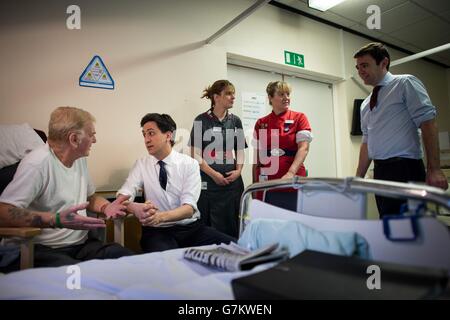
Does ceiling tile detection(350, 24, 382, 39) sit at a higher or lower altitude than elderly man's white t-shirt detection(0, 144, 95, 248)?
higher

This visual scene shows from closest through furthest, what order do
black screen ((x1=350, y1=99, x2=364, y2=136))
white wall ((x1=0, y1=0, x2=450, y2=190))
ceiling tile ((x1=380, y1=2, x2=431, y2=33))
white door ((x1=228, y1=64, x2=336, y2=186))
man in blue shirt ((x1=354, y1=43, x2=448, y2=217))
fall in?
1. man in blue shirt ((x1=354, y1=43, x2=448, y2=217))
2. white wall ((x1=0, y1=0, x2=450, y2=190))
3. white door ((x1=228, y1=64, x2=336, y2=186))
4. ceiling tile ((x1=380, y1=2, x2=431, y2=33))
5. black screen ((x1=350, y1=99, x2=364, y2=136))

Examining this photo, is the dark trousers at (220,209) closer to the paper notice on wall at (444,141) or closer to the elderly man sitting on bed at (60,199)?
the elderly man sitting on bed at (60,199)

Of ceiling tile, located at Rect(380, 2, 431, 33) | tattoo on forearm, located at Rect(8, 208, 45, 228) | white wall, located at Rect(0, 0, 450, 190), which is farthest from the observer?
ceiling tile, located at Rect(380, 2, 431, 33)

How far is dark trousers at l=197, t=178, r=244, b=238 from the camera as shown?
2082mm

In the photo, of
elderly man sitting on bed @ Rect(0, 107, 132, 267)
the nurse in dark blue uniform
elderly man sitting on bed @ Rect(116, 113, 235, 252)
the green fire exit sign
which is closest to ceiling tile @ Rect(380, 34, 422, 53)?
the green fire exit sign

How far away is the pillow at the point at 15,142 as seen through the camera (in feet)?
4.83

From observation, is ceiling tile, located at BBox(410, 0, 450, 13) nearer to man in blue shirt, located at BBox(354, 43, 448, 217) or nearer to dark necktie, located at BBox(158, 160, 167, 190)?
man in blue shirt, located at BBox(354, 43, 448, 217)

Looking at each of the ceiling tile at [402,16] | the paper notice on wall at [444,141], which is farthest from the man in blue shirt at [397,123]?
the paper notice on wall at [444,141]

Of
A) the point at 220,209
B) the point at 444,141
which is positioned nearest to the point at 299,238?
the point at 220,209

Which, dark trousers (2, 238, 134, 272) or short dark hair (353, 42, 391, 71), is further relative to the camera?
short dark hair (353, 42, 391, 71)

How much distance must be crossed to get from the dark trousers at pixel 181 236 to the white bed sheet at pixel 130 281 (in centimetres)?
52

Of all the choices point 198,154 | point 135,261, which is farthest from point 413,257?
point 198,154

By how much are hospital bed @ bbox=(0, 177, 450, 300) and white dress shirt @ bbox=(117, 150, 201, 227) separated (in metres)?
0.64
